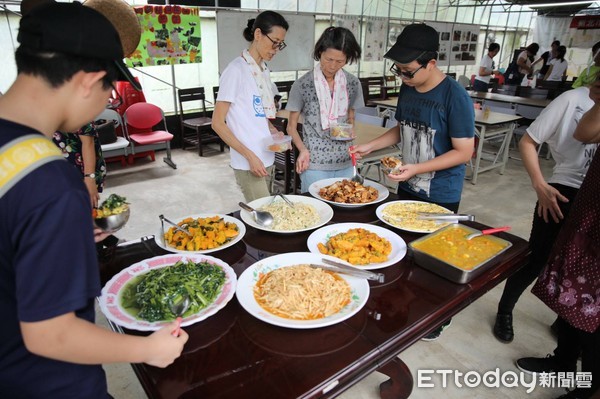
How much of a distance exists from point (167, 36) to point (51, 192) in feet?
19.7

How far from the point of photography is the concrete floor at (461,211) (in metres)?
2.00

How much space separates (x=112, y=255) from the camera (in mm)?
1462

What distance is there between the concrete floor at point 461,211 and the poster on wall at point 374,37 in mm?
4214

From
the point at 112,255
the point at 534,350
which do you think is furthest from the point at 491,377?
the point at 112,255

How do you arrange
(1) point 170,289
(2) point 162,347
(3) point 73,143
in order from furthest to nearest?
1. (3) point 73,143
2. (1) point 170,289
3. (2) point 162,347

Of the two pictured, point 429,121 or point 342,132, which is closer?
point 429,121

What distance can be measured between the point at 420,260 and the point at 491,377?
1.21 meters

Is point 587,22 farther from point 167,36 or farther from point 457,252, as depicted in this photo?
point 457,252

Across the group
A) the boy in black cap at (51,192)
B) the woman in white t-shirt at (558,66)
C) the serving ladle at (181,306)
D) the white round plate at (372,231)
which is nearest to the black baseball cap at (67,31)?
the boy in black cap at (51,192)

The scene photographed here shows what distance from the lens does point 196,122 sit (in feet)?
20.5

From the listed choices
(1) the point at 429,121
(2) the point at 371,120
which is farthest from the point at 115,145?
(1) the point at 429,121

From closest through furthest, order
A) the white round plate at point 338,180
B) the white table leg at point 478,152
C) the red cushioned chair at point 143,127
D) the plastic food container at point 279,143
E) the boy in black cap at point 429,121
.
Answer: the boy in black cap at point 429,121, the white round plate at point 338,180, the plastic food container at point 279,143, the white table leg at point 478,152, the red cushioned chair at point 143,127

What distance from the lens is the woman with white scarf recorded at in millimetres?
2328

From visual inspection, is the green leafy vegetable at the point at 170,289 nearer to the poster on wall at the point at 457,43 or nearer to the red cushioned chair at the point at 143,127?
the red cushioned chair at the point at 143,127
